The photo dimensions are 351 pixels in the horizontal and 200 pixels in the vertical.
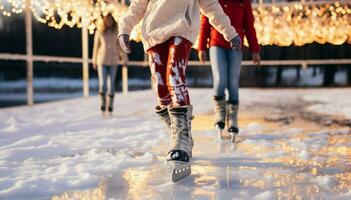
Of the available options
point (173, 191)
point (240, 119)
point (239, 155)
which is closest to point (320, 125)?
point (240, 119)

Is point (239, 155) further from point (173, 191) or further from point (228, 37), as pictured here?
point (173, 191)

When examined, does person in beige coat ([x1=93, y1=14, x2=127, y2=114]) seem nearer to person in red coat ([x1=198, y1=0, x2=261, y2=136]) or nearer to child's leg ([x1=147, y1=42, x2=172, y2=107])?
person in red coat ([x1=198, y1=0, x2=261, y2=136])

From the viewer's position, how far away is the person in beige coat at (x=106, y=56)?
606 cm

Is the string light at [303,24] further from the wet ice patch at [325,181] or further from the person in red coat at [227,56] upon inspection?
the wet ice patch at [325,181]

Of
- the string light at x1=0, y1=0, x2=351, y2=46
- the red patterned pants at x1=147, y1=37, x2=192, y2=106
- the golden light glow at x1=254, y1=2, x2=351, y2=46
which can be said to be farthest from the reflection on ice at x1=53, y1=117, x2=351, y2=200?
the golden light glow at x1=254, y1=2, x2=351, y2=46

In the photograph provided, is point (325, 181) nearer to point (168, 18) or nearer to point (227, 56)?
point (168, 18)

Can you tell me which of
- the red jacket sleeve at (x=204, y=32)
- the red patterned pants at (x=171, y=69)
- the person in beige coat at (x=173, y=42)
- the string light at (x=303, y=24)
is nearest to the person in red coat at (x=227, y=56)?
the red jacket sleeve at (x=204, y=32)

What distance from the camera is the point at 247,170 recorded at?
9.00 ft

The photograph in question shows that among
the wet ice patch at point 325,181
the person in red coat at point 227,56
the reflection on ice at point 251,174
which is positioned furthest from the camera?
the person in red coat at point 227,56

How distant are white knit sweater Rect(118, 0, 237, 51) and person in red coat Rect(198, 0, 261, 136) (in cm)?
90

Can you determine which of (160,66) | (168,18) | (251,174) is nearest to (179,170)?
(251,174)

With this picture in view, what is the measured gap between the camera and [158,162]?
3031mm

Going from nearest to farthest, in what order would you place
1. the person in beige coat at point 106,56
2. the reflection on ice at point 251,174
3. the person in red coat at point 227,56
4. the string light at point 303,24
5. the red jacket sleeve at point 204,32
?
the reflection on ice at point 251,174
the person in red coat at point 227,56
the red jacket sleeve at point 204,32
the person in beige coat at point 106,56
the string light at point 303,24

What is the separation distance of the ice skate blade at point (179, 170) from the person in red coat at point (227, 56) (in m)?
1.39
